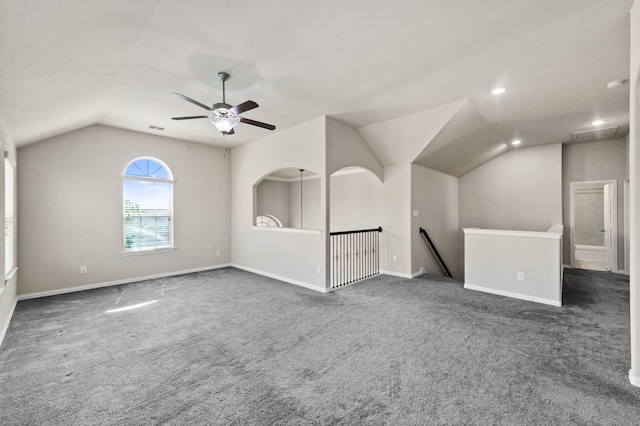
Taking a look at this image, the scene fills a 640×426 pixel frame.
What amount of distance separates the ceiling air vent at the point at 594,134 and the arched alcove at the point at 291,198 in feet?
20.6

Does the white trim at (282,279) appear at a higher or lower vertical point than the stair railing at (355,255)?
lower

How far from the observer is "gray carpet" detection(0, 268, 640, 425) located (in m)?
1.89

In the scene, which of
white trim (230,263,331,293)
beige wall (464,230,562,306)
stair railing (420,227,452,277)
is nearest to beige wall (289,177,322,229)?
white trim (230,263,331,293)

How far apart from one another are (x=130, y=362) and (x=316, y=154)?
3726 mm

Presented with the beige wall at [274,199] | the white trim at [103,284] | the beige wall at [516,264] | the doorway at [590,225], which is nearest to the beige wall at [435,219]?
the beige wall at [516,264]

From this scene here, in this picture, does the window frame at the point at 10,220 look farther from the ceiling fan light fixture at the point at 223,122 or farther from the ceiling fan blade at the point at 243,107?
the ceiling fan blade at the point at 243,107

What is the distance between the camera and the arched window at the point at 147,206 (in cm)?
549

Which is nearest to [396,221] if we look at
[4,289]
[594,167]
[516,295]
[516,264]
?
[516,264]

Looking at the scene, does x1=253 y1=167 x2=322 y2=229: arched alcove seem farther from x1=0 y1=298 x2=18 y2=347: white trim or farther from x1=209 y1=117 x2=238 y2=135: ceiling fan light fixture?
x1=0 y1=298 x2=18 y2=347: white trim

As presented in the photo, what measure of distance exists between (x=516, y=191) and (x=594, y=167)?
1545 millimetres

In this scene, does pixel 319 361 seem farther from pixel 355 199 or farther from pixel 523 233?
pixel 355 199

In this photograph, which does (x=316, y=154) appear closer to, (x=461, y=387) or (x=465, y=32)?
(x=465, y=32)

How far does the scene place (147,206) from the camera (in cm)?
574

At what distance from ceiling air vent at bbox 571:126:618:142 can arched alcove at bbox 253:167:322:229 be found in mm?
6277
